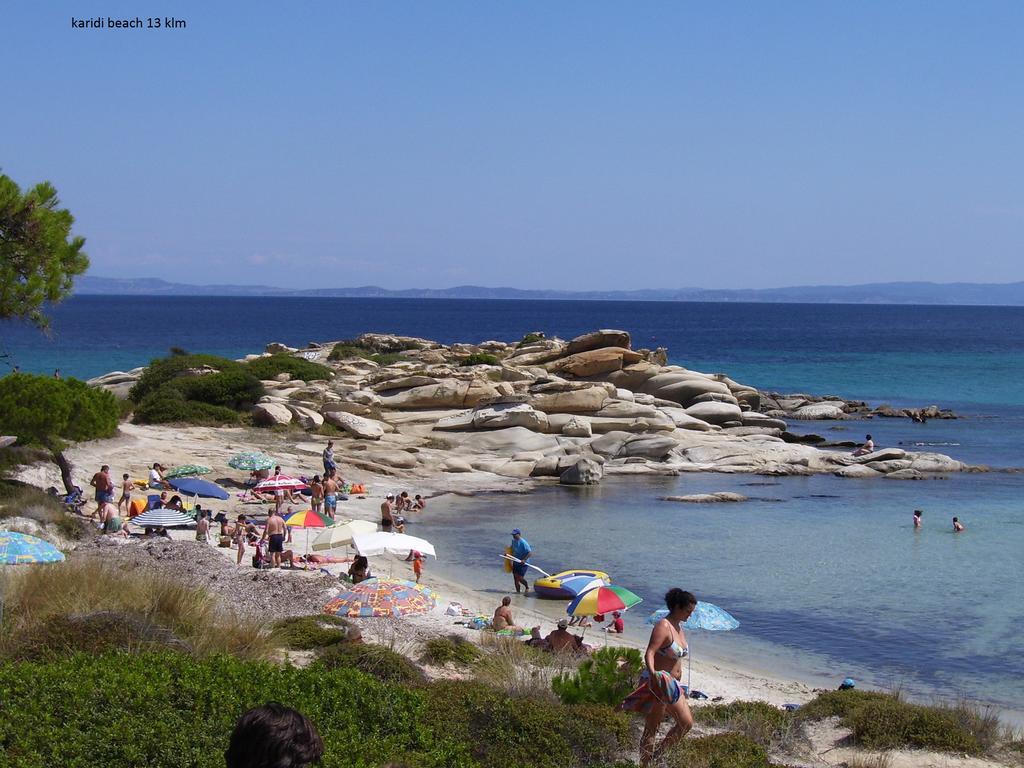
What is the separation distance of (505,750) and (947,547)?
65.8ft

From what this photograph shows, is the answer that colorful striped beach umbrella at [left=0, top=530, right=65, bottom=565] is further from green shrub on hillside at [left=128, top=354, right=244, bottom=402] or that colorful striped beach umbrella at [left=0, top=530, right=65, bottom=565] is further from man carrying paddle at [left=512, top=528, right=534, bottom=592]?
green shrub on hillside at [left=128, top=354, right=244, bottom=402]

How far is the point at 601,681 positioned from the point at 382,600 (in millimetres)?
5583

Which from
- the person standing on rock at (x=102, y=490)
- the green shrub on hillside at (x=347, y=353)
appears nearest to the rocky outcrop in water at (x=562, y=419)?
the green shrub on hillside at (x=347, y=353)

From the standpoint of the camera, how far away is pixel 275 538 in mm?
20438

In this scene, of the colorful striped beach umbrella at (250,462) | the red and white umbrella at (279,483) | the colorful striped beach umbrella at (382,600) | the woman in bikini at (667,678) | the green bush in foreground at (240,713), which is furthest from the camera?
the colorful striped beach umbrella at (250,462)

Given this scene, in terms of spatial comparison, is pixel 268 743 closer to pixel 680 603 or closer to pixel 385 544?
pixel 680 603

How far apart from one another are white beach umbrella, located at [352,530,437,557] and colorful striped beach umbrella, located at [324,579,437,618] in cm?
294

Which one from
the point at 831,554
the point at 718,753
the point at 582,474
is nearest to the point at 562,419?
the point at 582,474

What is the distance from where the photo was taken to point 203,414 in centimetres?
3750

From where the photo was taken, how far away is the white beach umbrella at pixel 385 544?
19938 millimetres

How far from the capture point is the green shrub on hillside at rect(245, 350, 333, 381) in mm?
47369

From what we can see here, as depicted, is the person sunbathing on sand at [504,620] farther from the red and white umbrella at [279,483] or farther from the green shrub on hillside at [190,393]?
the green shrub on hillside at [190,393]

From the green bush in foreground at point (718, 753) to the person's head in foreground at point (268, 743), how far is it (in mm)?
5510

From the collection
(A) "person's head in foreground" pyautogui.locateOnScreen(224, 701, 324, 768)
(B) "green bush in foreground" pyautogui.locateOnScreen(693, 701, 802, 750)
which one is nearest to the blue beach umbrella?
(B) "green bush in foreground" pyautogui.locateOnScreen(693, 701, 802, 750)
